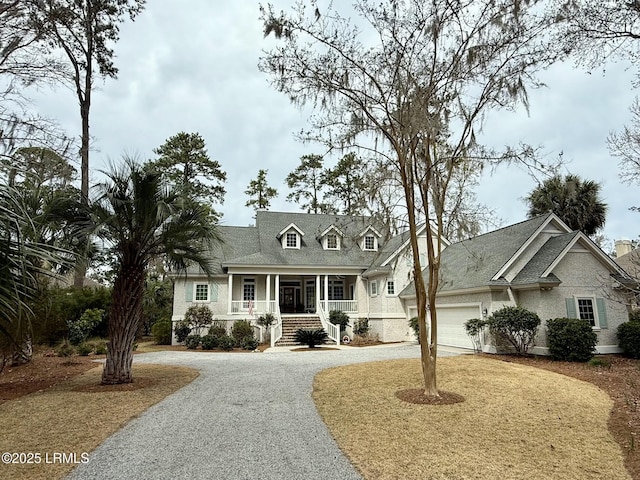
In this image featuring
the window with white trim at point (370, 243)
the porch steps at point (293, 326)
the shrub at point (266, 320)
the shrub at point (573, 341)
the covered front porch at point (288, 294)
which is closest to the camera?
the shrub at point (573, 341)

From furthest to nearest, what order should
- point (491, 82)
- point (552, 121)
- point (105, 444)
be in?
point (552, 121) < point (491, 82) < point (105, 444)

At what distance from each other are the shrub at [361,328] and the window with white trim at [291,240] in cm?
588

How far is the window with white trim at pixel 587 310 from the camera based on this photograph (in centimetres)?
1444

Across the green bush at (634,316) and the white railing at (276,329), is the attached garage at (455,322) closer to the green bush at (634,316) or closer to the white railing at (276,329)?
the green bush at (634,316)

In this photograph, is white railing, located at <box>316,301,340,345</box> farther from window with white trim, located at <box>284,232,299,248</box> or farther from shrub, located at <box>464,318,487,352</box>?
shrub, located at <box>464,318,487,352</box>

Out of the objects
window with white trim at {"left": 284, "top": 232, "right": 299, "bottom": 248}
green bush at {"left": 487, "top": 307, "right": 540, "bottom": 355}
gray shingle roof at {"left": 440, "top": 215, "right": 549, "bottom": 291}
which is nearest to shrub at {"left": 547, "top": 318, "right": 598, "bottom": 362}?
green bush at {"left": 487, "top": 307, "right": 540, "bottom": 355}

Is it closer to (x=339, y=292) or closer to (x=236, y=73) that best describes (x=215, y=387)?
(x=236, y=73)

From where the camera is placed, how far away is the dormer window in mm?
23219

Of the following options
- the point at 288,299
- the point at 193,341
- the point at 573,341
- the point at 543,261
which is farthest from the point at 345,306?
the point at 573,341

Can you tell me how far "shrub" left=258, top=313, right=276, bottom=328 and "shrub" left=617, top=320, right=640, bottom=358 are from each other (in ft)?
48.4

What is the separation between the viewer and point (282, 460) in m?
4.59

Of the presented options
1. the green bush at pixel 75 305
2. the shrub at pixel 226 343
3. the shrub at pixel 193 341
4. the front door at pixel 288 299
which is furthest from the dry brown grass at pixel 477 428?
the front door at pixel 288 299

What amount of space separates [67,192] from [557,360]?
1522 cm

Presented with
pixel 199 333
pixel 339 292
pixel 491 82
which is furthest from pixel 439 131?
pixel 339 292
